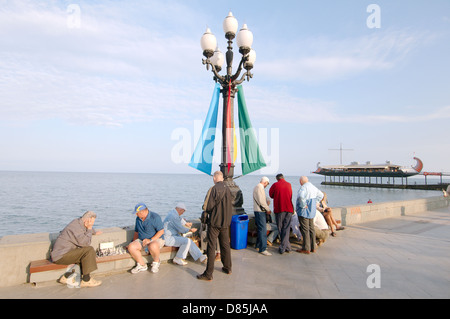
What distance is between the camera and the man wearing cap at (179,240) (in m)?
5.41

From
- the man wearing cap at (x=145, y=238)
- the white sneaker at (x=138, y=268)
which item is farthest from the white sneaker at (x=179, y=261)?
the white sneaker at (x=138, y=268)

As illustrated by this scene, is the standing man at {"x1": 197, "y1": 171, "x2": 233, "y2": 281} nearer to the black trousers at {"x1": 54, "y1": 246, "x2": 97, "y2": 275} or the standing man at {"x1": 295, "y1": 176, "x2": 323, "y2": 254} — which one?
the black trousers at {"x1": 54, "y1": 246, "x2": 97, "y2": 275}

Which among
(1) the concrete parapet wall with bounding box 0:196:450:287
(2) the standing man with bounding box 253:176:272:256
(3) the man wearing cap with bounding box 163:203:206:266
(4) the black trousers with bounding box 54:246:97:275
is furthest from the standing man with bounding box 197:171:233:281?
(4) the black trousers with bounding box 54:246:97:275

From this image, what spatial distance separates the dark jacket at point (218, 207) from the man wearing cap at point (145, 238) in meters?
1.15

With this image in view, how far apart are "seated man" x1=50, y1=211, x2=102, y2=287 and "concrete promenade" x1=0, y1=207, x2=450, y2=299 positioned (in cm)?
21

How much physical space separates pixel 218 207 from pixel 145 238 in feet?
5.38

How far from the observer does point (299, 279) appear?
15.2 ft

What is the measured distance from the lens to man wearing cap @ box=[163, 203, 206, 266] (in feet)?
17.8

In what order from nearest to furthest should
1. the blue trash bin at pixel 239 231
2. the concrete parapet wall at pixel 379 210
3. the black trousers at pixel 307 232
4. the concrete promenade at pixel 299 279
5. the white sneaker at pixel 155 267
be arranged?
the concrete promenade at pixel 299 279, the white sneaker at pixel 155 267, the black trousers at pixel 307 232, the blue trash bin at pixel 239 231, the concrete parapet wall at pixel 379 210

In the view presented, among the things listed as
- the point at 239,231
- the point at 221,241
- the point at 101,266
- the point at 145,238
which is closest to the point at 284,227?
the point at 239,231

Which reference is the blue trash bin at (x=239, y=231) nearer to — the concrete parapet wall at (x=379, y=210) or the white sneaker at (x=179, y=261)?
the white sneaker at (x=179, y=261)
